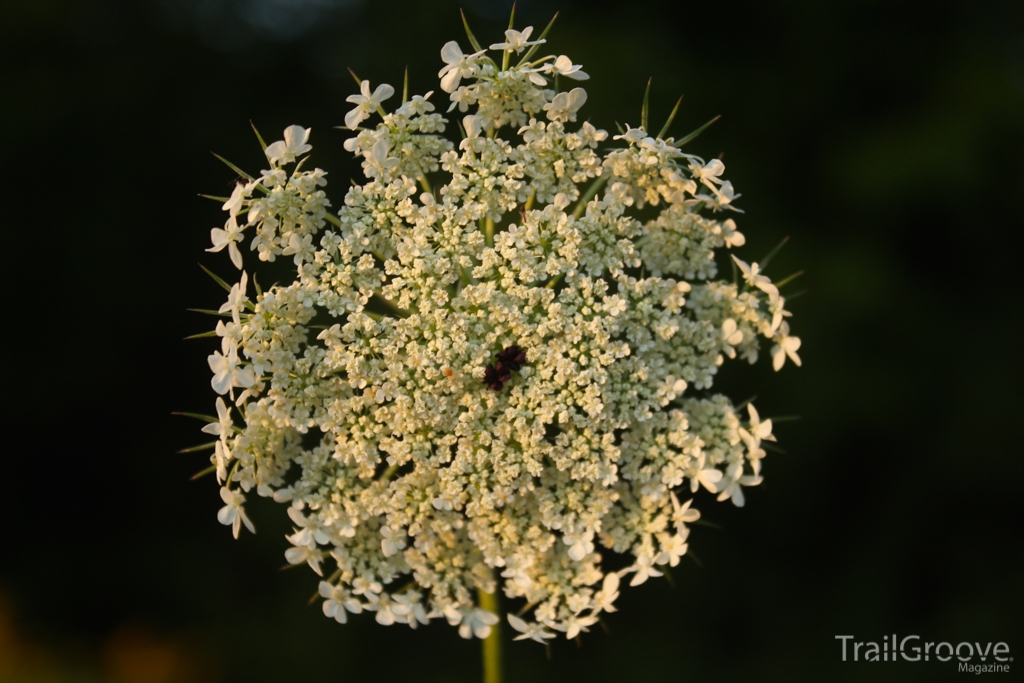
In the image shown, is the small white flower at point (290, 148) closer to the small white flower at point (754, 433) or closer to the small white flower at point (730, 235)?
the small white flower at point (730, 235)

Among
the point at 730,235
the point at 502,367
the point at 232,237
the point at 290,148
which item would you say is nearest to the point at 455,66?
the point at 290,148

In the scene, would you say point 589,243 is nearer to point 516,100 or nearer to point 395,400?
point 516,100

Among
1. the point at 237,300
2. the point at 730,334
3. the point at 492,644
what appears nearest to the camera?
the point at 237,300

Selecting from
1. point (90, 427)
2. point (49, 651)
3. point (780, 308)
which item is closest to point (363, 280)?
point (780, 308)

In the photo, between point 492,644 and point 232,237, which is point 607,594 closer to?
point 492,644

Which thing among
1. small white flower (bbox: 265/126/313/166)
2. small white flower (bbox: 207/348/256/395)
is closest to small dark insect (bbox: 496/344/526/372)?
small white flower (bbox: 207/348/256/395)

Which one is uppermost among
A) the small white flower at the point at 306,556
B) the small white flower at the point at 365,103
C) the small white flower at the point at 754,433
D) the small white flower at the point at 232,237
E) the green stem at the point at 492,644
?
the small white flower at the point at 365,103

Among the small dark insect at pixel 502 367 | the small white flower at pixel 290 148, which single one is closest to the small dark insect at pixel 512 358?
the small dark insect at pixel 502 367

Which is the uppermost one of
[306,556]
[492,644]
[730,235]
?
[730,235]
